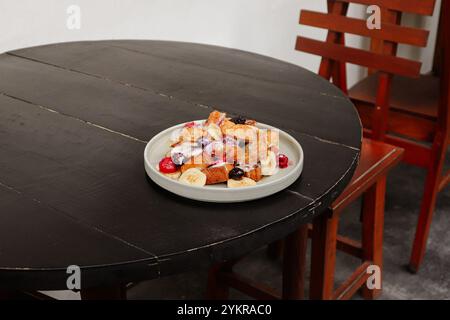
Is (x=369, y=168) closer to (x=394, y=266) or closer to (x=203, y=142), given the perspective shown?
(x=394, y=266)

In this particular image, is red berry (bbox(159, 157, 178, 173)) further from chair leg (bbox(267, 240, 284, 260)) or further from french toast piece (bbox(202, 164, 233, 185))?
chair leg (bbox(267, 240, 284, 260))

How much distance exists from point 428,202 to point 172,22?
1.36m

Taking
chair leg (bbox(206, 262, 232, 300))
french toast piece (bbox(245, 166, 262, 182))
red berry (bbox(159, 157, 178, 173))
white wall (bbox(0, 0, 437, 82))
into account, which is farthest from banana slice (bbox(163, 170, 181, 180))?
white wall (bbox(0, 0, 437, 82))

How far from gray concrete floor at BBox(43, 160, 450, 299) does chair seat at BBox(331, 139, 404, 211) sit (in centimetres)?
60

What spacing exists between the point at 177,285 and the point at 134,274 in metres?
1.48

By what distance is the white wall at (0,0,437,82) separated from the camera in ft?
6.77

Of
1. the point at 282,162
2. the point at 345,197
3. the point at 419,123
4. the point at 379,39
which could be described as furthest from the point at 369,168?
the point at 282,162

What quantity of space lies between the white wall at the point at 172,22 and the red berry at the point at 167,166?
1.18 meters

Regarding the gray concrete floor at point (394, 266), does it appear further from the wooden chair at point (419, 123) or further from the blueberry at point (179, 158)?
the blueberry at point (179, 158)

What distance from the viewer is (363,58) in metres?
2.27

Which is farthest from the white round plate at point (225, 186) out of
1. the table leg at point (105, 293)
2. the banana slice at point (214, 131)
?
the table leg at point (105, 293)

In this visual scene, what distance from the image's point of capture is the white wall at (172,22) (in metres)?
2.06

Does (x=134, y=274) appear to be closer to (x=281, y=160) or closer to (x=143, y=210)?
(x=143, y=210)

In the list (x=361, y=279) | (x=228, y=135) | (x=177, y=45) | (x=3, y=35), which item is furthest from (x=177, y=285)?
(x=228, y=135)
